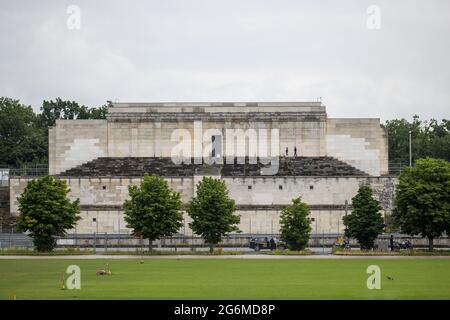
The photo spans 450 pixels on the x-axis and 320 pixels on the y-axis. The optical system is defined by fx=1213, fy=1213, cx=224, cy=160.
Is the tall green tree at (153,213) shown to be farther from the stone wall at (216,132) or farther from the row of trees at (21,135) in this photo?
the row of trees at (21,135)

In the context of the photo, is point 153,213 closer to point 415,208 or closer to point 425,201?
point 415,208

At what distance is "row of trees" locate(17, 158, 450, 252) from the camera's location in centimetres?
8488

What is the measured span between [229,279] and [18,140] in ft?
302

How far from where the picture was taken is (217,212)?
88062 millimetres

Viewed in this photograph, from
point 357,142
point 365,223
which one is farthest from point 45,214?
point 357,142

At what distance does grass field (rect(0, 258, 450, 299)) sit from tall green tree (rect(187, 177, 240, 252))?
14.5 meters

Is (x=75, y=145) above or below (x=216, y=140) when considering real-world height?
below

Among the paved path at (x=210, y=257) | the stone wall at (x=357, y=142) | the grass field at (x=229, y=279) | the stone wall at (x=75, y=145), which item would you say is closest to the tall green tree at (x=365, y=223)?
the paved path at (x=210, y=257)

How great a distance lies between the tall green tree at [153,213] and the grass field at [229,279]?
1372cm

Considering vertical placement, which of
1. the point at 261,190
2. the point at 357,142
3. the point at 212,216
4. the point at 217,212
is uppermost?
the point at 357,142

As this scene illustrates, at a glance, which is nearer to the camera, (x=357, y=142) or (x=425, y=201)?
(x=425, y=201)

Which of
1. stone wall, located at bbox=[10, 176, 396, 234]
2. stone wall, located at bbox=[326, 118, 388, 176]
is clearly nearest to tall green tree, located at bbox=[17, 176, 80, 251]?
stone wall, located at bbox=[10, 176, 396, 234]

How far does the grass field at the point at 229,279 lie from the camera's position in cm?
4712
